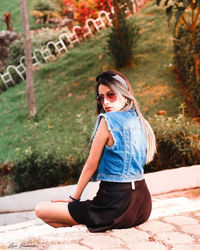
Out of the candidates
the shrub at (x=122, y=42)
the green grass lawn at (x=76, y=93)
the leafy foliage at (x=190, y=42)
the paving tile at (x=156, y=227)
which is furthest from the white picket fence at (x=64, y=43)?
the paving tile at (x=156, y=227)

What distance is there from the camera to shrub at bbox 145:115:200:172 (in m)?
5.11

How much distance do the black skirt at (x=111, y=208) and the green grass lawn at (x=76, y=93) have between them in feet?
9.39

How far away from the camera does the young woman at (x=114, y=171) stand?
2.60 m

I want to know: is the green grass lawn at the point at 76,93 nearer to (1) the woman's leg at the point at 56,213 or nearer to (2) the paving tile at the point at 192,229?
(1) the woman's leg at the point at 56,213

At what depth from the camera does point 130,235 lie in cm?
256

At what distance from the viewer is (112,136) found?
257 centimetres

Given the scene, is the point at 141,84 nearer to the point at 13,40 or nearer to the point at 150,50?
the point at 150,50

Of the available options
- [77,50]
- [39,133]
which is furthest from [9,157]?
[77,50]

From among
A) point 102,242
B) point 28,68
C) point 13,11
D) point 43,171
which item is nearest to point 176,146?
point 43,171

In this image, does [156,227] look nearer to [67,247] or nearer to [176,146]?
[67,247]

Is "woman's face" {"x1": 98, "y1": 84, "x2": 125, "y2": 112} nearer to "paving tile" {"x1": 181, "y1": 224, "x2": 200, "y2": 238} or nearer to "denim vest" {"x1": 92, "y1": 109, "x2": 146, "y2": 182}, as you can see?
"denim vest" {"x1": 92, "y1": 109, "x2": 146, "y2": 182}

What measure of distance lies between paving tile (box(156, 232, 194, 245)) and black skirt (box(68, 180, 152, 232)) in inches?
9.7

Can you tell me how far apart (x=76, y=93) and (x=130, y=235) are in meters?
7.50

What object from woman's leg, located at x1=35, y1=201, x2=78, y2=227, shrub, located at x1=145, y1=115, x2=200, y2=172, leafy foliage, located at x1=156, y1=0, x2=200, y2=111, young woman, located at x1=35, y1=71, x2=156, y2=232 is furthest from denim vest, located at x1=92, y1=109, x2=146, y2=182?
leafy foliage, located at x1=156, y1=0, x2=200, y2=111
